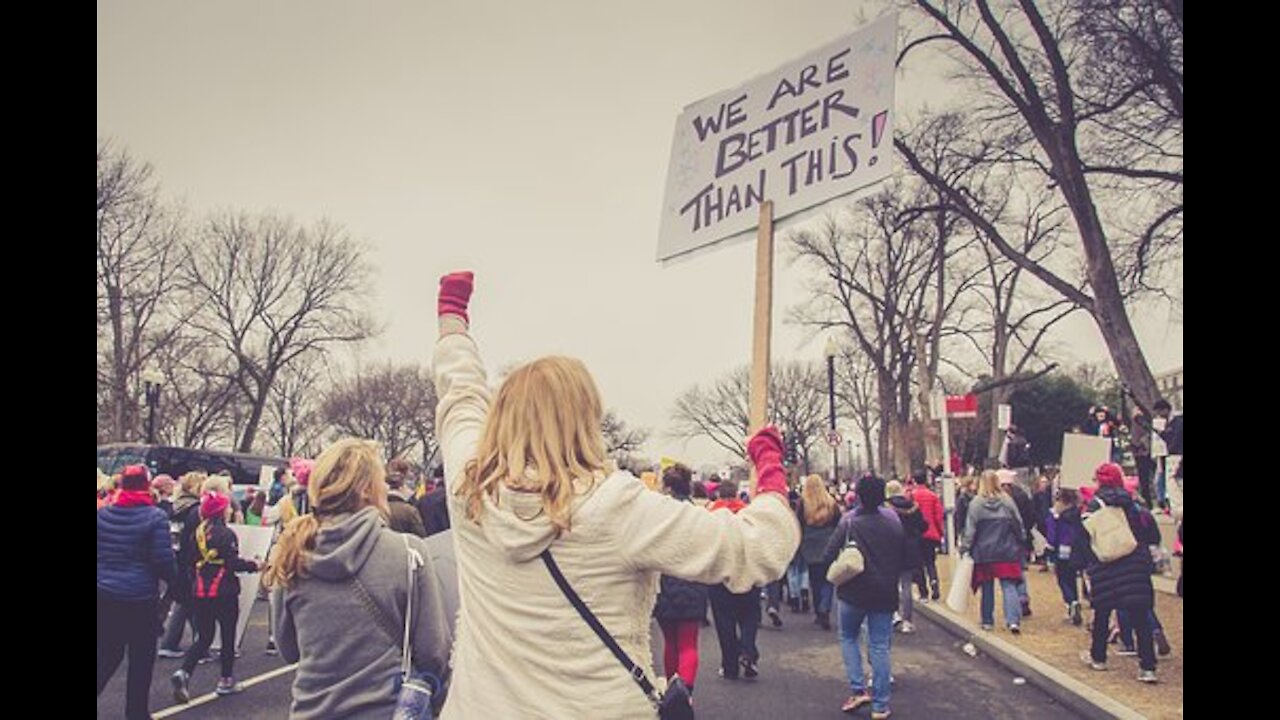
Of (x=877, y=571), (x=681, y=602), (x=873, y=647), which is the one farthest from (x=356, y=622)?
(x=873, y=647)

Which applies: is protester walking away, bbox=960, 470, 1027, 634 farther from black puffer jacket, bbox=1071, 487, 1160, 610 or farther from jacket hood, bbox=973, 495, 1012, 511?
black puffer jacket, bbox=1071, 487, 1160, 610

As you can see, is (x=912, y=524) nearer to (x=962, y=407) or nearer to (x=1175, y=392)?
(x=962, y=407)

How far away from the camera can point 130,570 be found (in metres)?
6.36

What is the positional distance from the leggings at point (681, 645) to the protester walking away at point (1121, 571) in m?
3.84

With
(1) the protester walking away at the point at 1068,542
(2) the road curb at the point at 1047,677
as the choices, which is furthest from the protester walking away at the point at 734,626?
(1) the protester walking away at the point at 1068,542

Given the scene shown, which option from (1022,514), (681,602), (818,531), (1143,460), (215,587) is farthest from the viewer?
(1143,460)

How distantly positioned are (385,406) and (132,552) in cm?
6034

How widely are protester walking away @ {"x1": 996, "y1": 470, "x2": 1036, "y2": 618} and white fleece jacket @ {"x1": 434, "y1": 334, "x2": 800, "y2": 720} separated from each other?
10.3m

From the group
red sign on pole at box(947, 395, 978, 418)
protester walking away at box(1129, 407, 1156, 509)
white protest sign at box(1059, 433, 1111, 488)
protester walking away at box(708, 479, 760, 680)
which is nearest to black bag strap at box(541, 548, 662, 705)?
protester walking away at box(708, 479, 760, 680)

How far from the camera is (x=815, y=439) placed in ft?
232
